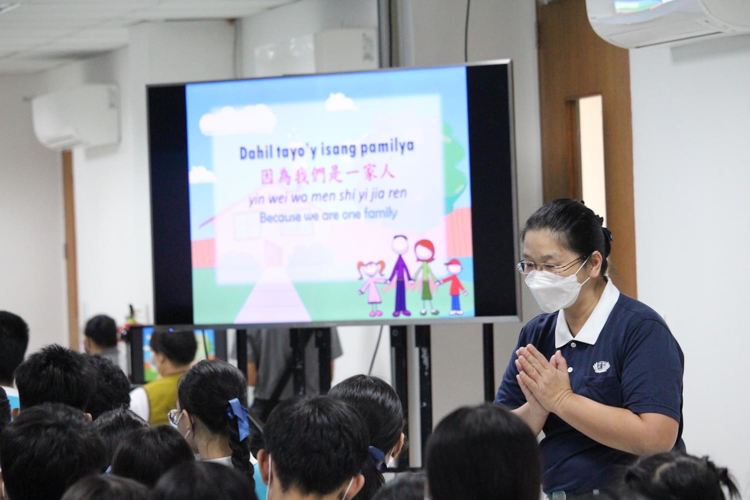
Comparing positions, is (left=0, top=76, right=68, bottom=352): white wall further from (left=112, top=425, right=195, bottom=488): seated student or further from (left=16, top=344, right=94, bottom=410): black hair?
(left=112, top=425, right=195, bottom=488): seated student

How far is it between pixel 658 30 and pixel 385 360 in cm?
224

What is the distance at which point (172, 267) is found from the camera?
12.8ft

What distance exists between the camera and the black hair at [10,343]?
347 cm

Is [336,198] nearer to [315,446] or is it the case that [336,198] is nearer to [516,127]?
[516,127]

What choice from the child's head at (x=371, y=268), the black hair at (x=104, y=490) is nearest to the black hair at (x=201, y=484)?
the black hair at (x=104, y=490)

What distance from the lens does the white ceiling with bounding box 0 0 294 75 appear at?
5.27 m

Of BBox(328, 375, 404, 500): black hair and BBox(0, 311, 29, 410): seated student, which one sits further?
BBox(0, 311, 29, 410): seated student

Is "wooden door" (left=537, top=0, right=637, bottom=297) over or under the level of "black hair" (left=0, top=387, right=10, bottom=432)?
over

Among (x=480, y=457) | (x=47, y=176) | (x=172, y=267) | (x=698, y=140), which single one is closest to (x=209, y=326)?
(x=172, y=267)

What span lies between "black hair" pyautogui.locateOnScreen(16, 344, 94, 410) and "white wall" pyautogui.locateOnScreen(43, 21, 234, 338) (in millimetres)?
3024

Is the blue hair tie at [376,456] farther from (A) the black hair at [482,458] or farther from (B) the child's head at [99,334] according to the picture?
(B) the child's head at [99,334]

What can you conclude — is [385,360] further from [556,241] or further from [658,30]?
[556,241]

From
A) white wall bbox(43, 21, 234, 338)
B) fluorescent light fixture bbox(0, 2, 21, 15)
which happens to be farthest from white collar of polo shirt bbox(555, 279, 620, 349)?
fluorescent light fixture bbox(0, 2, 21, 15)

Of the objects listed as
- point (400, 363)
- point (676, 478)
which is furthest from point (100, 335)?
point (676, 478)
